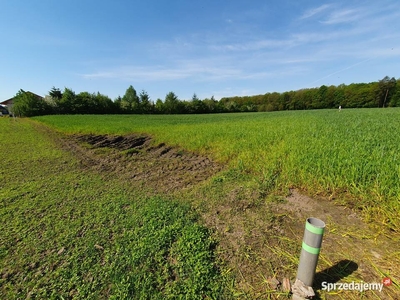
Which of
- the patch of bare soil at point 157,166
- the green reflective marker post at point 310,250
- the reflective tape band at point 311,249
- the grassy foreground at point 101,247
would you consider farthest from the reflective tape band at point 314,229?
the patch of bare soil at point 157,166

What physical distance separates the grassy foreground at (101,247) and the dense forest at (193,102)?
2113 inches

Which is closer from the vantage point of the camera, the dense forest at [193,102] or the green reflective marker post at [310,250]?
the green reflective marker post at [310,250]

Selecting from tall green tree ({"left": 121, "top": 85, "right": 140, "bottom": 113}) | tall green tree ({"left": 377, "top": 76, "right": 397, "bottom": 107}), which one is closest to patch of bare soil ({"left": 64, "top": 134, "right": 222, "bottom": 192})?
tall green tree ({"left": 121, "top": 85, "right": 140, "bottom": 113})

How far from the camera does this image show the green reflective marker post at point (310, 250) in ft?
4.50

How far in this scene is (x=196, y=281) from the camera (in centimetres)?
176

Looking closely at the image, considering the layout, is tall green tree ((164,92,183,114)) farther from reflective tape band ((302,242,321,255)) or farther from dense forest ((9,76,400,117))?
reflective tape band ((302,242,321,255))

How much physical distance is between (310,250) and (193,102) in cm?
6136

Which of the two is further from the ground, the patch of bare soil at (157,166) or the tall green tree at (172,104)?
the tall green tree at (172,104)

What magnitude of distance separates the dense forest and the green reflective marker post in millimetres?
56603

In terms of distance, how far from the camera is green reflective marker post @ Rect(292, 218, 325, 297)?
1.37 meters

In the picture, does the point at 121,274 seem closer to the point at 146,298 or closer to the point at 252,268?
the point at 146,298

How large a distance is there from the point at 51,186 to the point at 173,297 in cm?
400

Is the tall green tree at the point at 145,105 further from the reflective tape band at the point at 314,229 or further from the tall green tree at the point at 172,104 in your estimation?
the reflective tape band at the point at 314,229

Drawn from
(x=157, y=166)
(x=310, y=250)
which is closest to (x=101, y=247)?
(x=310, y=250)
